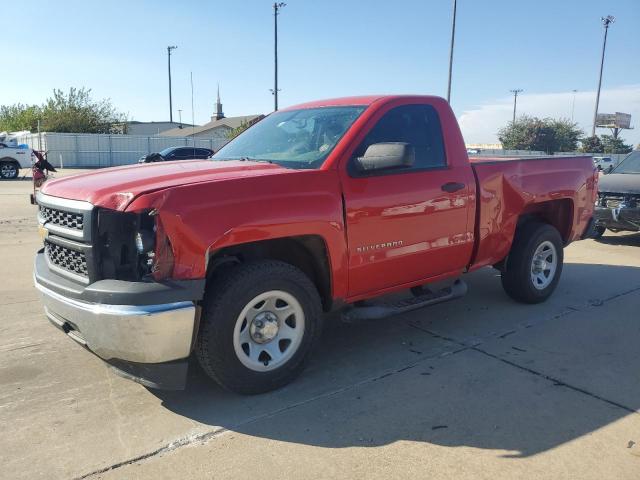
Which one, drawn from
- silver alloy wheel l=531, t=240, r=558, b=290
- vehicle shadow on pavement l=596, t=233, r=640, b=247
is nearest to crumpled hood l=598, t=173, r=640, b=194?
vehicle shadow on pavement l=596, t=233, r=640, b=247

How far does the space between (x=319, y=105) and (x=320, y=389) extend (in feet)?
7.90

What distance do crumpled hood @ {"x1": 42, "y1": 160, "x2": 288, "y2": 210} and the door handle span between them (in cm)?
142

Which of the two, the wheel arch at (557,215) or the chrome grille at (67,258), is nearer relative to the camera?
the chrome grille at (67,258)

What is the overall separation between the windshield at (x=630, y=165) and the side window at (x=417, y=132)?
24.7 ft

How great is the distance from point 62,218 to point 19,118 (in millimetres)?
63639

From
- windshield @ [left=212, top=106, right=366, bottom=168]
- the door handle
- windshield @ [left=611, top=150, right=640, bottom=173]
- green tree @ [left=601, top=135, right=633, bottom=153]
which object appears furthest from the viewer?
green tree @ [left=601, top=135, right=633, bottom=153]

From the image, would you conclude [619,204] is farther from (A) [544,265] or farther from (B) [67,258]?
(B) [67,258]

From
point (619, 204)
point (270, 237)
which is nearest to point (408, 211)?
point (270, 237)

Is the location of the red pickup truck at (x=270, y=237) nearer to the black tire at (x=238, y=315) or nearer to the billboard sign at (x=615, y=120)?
the black tire at (x=238, y=315)

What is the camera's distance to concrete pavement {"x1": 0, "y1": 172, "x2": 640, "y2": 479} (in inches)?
112

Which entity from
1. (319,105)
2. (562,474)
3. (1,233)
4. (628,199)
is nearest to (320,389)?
(562,474)

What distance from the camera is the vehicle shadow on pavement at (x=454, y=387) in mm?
3176

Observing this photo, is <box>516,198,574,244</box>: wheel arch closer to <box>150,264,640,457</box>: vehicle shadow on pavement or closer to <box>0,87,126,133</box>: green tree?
<box>150,264,640,457</box>: vehicle shadow on pavement

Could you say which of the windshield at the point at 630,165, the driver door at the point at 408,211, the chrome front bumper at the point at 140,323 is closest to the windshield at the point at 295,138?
the driver door at the point at 408,211
